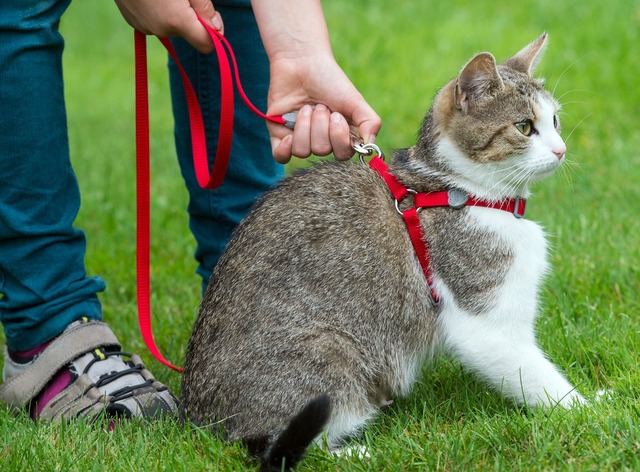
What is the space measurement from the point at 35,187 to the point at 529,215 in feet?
8.74

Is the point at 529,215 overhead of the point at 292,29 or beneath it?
beneath

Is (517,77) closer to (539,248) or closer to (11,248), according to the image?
(539,248)

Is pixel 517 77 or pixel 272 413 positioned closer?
pixel 272 413

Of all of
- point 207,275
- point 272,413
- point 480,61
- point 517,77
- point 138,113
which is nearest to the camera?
point 272,413

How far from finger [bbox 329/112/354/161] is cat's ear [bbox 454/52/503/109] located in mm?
362

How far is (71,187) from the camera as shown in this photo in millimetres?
2949

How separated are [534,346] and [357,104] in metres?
0.92

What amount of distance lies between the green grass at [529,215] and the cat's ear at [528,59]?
0.68 ft

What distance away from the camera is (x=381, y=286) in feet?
8.40

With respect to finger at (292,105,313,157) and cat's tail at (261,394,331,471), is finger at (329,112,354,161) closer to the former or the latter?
finger at (292,105,313,157)

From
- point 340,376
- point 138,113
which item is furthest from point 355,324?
point 138,113

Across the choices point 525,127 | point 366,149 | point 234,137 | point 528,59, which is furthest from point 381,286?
point 234,137

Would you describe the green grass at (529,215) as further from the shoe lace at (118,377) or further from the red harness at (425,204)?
the red harness at (425,204)

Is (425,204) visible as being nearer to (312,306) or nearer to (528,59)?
(312,306)
